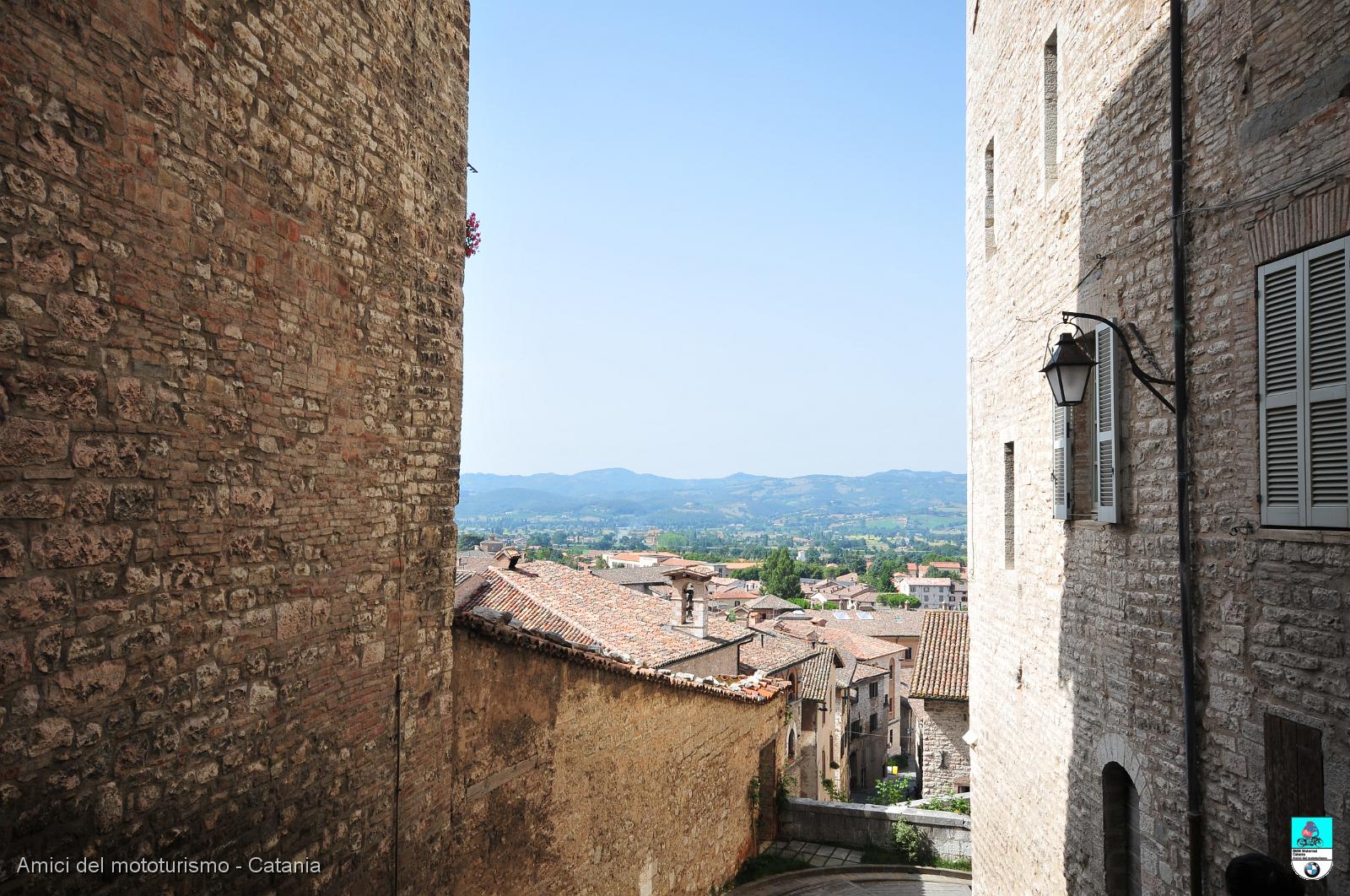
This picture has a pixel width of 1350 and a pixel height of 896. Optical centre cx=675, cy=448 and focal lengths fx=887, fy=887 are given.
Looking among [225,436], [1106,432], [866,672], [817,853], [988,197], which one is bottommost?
[866,672]

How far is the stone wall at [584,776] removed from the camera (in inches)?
294

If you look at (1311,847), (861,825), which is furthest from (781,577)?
(1311,847)

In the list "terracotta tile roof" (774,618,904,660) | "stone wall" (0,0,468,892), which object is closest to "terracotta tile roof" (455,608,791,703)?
"stone wall" (0,0,468,892)

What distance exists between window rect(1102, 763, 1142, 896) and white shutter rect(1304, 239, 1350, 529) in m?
3.30

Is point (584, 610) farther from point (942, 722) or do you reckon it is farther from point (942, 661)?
point (942, 661)

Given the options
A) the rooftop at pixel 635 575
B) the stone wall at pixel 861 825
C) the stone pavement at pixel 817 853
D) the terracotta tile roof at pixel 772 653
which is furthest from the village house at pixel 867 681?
the stone pavement at pixel 817 853

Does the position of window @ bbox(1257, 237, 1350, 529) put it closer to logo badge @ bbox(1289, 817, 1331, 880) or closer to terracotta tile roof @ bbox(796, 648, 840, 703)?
logo badge @ bbox(1289, 817, 1331, 880)

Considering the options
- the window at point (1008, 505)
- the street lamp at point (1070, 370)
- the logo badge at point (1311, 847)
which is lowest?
the logo badge at point (1311, 847)

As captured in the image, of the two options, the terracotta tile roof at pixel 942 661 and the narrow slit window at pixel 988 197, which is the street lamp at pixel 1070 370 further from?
the terracotta tile roof at pixel 942 661

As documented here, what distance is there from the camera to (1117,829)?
7023 millimetres

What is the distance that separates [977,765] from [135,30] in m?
11.5

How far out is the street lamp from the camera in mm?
6473

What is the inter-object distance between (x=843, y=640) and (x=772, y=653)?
2390 centimetres

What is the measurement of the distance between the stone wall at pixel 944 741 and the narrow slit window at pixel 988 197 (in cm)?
1590
